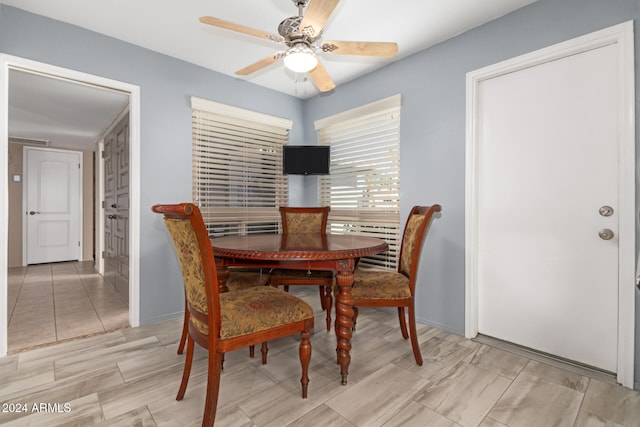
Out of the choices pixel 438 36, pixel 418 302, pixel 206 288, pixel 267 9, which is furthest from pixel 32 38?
pixel 418 302

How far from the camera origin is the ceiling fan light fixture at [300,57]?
5.87 ft

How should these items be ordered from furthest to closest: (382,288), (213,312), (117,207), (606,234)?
(117,207)
(382,288)
(606,234)
(213,312)

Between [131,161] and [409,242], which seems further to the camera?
[131,161]

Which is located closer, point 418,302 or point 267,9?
point 267,9

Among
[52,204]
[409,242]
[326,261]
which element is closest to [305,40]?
[326,261]

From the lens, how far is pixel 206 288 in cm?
134

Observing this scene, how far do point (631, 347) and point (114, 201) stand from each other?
4870 mm

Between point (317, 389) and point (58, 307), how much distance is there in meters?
3.02

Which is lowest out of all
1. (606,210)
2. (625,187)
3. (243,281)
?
(243,281)

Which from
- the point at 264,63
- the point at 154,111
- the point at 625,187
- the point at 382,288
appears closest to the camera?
the point at 625,187

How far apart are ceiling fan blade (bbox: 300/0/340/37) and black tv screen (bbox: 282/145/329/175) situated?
5.59 ft

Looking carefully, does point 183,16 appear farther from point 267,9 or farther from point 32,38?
point 32,38

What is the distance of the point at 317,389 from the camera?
1721 millimetres

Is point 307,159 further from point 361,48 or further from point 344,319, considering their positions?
point 344,319
